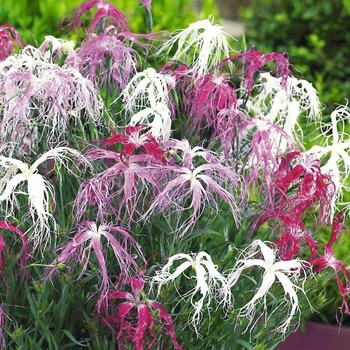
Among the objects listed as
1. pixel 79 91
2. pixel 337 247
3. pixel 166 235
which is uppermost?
pixel 79 91

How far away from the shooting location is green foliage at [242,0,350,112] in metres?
4.22

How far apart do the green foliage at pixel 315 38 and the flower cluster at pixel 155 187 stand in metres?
2.59

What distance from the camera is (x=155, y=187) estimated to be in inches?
51.8

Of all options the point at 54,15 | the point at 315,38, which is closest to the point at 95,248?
the point at 54,15

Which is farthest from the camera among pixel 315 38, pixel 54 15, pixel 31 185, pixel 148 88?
pixel 315 38

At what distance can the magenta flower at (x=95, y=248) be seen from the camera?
122cm

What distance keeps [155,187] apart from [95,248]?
0.16m

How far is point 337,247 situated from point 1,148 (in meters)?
1.13

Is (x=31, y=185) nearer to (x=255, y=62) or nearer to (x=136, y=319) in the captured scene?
(x=136, y=319)

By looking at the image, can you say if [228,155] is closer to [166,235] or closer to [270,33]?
[166,235]

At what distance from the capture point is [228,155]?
148cm

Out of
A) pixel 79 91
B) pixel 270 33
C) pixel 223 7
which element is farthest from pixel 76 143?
pixel 223 7

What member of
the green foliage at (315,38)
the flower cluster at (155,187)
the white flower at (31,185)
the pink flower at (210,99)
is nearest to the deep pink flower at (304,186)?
the flower cluster at (155,187)

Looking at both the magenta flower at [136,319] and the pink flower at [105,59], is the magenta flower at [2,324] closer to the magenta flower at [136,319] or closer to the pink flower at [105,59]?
the magenta flower at [136,319]
